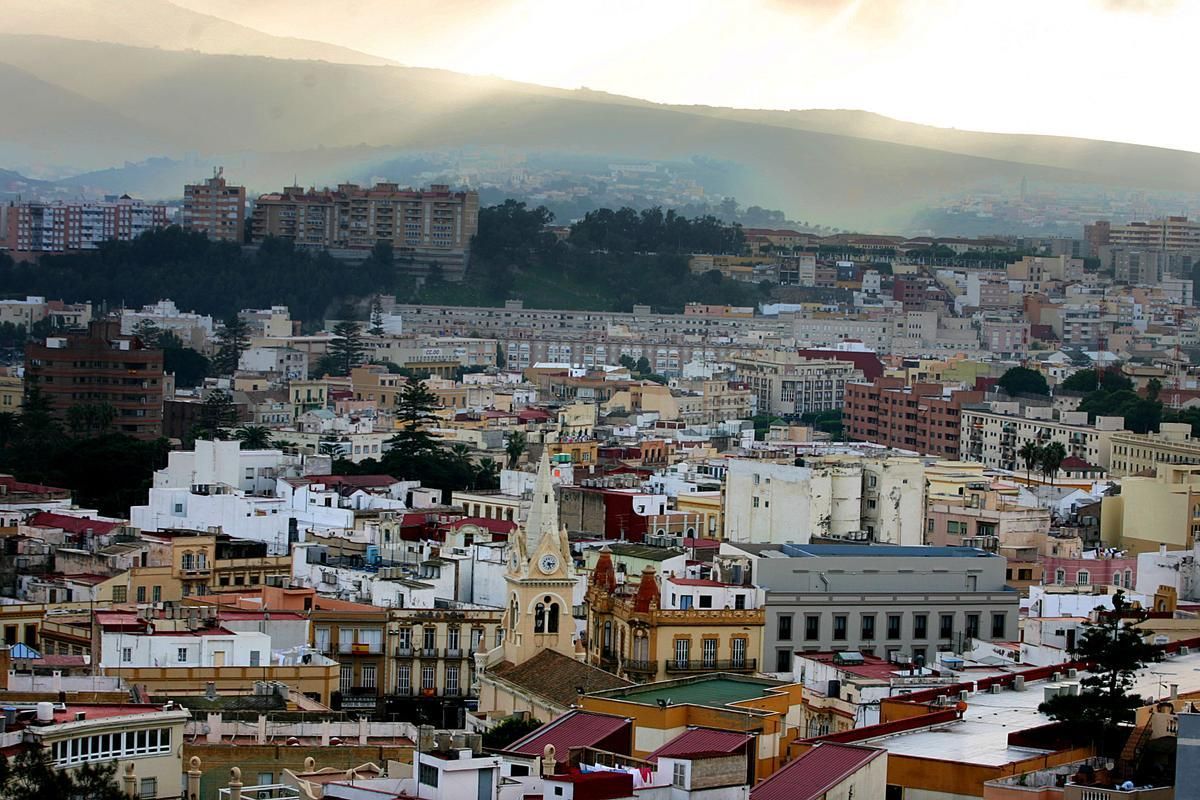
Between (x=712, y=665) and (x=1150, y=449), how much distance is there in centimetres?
3873

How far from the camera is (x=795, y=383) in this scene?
10188cm

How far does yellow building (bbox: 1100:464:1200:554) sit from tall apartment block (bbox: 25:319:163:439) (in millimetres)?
31191

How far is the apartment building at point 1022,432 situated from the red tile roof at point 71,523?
31597 mm

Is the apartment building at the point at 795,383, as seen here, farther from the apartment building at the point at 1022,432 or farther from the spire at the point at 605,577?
the spire at the point at 605,577

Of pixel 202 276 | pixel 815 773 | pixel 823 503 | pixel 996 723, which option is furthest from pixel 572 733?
pixel 202 276

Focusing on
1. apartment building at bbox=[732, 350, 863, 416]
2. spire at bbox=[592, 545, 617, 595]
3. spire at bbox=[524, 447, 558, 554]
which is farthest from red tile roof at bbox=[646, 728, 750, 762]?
apartment building at bbox=[732, 350, 863, 416]

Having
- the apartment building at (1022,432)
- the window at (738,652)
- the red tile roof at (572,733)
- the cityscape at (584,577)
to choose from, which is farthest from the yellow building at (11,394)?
the red tile roof at (572,733)

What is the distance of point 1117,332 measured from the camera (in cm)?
14012

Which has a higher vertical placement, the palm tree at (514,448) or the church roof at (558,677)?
the church roof at (558,677)

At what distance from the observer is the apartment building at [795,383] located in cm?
10125

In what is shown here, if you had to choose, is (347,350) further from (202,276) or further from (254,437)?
(254,437)

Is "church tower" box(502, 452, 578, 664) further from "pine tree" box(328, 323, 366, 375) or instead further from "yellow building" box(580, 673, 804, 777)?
"pine tree" box(328, 323, 366, 375)

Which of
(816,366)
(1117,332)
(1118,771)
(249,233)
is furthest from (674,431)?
(249,233)

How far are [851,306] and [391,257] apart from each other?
23.2 m
